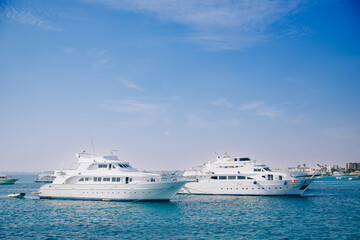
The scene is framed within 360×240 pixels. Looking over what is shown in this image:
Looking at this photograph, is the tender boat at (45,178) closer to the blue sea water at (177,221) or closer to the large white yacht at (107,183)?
the large white yacht at (107,183)

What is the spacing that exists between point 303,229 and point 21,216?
25.9 metres

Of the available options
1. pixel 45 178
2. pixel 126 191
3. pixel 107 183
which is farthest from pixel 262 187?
pixel 45 178

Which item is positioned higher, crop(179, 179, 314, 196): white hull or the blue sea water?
crop(179, 179, 314, 196): white hull

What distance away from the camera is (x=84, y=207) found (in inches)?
1340

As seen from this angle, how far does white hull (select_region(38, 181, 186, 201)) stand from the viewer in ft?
117

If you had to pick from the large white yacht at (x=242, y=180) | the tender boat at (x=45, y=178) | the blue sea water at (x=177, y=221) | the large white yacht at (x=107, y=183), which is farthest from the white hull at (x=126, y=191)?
the tender boat at (x=45, y=178)

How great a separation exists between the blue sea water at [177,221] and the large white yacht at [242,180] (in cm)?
692

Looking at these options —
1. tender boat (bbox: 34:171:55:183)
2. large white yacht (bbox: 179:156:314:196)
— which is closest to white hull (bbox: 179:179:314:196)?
large white yacht (bbox: 179:156:314:196)

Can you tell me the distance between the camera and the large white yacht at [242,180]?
43.9 metres

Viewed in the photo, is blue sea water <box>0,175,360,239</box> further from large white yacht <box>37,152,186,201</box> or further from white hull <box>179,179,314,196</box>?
white hull <box>179,179,314,196</box>

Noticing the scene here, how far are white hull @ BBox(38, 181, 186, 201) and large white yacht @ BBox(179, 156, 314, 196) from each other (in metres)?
11.7

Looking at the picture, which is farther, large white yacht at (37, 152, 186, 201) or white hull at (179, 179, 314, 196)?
white hull at (179, 179, 314, 196)

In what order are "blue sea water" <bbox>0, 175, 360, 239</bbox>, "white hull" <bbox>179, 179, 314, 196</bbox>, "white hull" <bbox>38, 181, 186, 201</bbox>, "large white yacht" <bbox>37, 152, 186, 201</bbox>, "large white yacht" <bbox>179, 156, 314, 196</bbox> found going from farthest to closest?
"large white yacht" <bbox>179, 156, 314, 196</bbox>
"white hull" <bbox>179, 179, 314, 196</bbox>
"large white yacht" <bbox>37, 152, 186, 201</bbox>
"white hull" <bbox>38, 181, 186, 201</bbox>
"blue sea water" <bbox>0, 175, 360, 239</bbox>

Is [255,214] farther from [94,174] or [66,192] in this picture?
[66,192]
